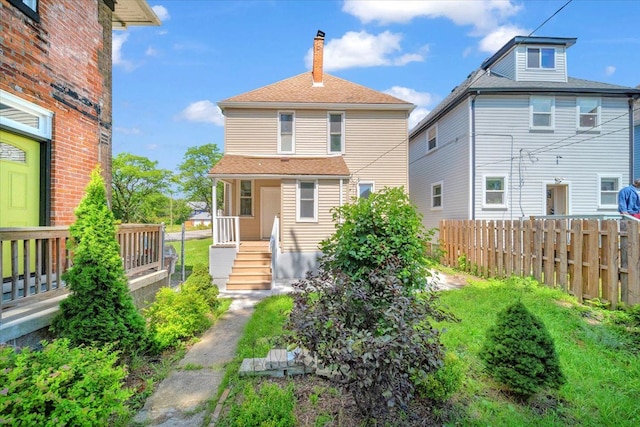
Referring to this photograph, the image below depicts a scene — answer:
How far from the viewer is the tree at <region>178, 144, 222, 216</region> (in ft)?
120

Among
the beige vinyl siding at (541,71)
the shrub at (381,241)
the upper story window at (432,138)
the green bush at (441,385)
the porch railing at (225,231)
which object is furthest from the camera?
the upper story window at (432,138)

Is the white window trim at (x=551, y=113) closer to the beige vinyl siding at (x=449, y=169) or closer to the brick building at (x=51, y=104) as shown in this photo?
the beige vinyl siding at (x=449, y=169)

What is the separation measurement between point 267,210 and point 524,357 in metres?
10.7

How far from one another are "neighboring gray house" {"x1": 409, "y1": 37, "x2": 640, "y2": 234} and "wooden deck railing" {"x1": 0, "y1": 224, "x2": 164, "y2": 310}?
10.8m

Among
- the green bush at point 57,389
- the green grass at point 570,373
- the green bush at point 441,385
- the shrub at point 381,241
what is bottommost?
the green grass at point 570,373

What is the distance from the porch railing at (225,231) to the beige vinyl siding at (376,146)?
193 inches

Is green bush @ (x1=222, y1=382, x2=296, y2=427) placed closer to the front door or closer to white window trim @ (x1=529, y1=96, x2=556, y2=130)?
white window trim @ (x1=529, y1=96, x2=556, y2=130)

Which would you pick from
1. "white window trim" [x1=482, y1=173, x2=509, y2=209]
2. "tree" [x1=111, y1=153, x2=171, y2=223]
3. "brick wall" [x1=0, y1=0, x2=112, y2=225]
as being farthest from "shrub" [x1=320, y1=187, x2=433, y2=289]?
"tree" [x1=111, y1=153, x2=171, y2=223]

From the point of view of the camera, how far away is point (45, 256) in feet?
13.5

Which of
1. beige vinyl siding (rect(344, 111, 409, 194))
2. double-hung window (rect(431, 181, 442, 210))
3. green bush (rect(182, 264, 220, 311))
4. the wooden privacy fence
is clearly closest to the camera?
the wooden privacy fence

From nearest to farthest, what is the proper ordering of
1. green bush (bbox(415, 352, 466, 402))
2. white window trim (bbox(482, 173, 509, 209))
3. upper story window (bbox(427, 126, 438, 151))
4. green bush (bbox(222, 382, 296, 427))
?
green bush (bbox(222, 382, 296, 427)) < green bush (bbox(415, 352, 466, 402)) < white window trim (bbox(482, 173, 509, 209)) < upper story window (bbox(427, 126, 438, 151))

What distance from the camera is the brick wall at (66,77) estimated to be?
4102 mm

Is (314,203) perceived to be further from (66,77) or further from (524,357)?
(524,357)

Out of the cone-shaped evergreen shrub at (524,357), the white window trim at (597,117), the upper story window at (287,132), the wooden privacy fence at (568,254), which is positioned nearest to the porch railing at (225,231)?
the upper story window at (287,132)
